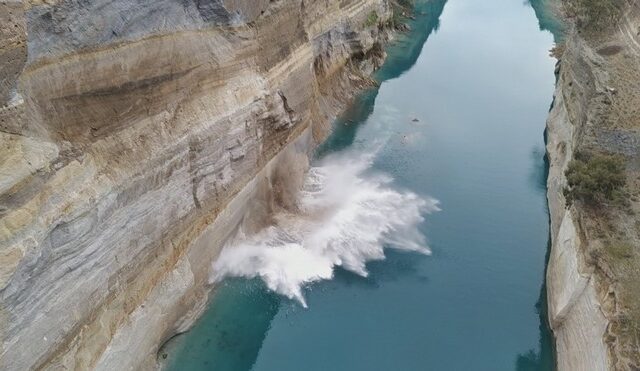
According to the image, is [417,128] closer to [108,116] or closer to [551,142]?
[551,142]

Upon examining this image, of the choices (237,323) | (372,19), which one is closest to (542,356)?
(237,323)

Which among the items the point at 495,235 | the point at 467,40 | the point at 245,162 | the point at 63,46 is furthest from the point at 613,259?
the point at 467,40

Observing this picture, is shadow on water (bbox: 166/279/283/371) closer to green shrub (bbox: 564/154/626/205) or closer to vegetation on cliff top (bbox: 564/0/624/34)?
green shrub (bbox: 564/154/626/205)

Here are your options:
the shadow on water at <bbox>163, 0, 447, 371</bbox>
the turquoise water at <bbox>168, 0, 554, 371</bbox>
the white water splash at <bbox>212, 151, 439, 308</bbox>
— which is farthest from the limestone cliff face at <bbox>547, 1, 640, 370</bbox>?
the shadow on water at <bbox>163, 0, 447, 371</bbox>

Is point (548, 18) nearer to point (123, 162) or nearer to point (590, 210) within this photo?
point (590, 210)

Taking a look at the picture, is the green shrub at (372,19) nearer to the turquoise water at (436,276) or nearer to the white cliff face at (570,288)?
the turquoise water at (436,276)

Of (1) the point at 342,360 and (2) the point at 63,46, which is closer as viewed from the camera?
(2) the point at 63,46
